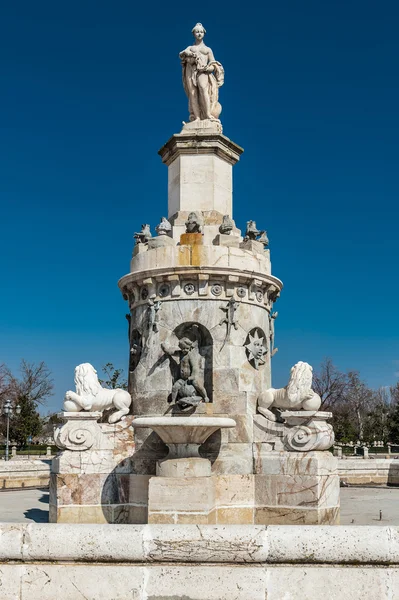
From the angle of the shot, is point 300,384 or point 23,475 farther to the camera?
point 23,475

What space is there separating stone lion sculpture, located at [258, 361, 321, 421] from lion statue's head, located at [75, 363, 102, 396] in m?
3.47

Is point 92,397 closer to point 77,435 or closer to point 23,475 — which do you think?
point 77,435

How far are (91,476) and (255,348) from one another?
432 centimetres

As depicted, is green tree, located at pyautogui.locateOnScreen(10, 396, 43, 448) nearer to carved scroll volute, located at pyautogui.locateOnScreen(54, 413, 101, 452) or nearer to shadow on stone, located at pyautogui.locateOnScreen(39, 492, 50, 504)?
shadow on stone, located at pyautogui.locateOnScreen(39, 492, 50, 504)

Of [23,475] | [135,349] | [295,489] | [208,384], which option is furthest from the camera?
[23,475]

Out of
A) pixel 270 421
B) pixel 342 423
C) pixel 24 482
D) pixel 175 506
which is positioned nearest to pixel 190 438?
pixel 175 506

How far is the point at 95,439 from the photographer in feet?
41.9

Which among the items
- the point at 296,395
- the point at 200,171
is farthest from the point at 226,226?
the point at 296,395

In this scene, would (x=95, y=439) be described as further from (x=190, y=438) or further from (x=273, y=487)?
(x=273, y=487)

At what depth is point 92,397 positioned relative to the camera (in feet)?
42.7

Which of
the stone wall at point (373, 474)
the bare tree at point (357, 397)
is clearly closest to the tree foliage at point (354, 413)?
the bare tree at point (357, 397)

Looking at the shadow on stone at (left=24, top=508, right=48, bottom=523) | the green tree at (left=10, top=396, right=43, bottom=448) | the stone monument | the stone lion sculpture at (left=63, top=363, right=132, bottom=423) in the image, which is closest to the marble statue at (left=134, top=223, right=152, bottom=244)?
the stone monument

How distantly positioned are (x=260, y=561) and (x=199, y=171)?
35.1 ft

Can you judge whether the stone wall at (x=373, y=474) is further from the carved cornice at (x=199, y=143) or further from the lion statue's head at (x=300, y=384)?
the carved cornice at (x=199, y=143)
